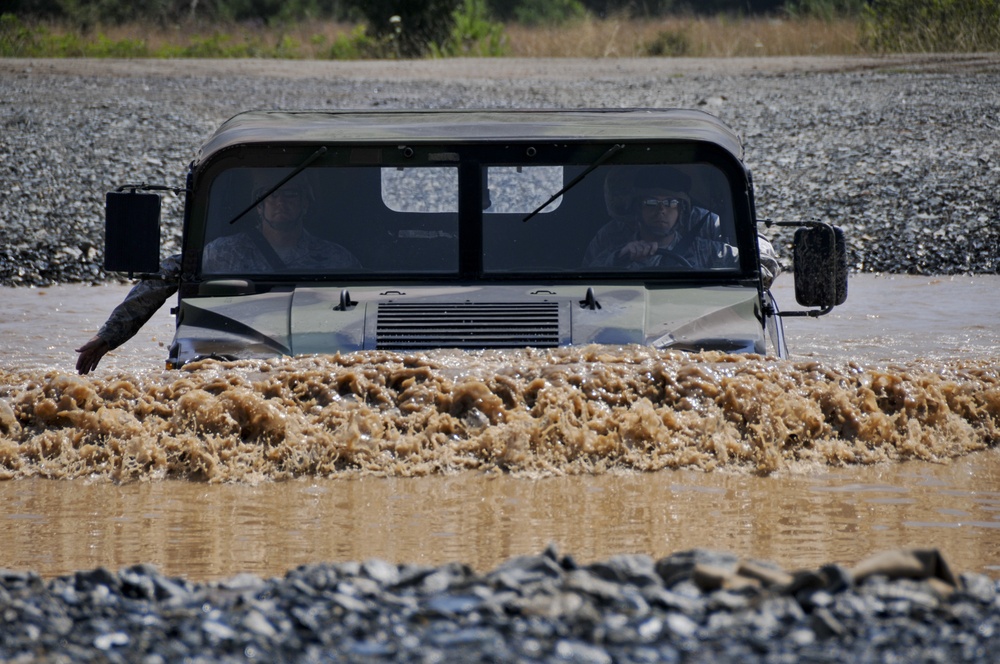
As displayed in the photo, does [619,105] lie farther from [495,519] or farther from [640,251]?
[495,519]

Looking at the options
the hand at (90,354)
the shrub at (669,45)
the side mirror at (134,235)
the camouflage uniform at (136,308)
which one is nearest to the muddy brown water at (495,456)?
the side mirror at (134,235)

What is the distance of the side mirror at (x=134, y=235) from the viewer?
5340 millimetres

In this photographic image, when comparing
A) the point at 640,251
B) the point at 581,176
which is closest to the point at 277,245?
the point at 581,176

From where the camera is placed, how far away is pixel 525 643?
9.85 feet

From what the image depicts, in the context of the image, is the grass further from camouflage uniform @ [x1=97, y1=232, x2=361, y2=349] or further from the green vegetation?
camouflage uniform @ [x1=97, y1=232, x2=361, y2=349]

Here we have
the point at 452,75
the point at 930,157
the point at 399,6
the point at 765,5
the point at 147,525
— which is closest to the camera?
the point at 147,525

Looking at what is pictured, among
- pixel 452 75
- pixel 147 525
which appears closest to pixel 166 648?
pixel 147 525

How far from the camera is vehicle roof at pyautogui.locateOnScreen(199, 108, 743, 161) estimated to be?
548 centimetres

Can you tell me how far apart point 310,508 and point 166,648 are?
1.76 meters

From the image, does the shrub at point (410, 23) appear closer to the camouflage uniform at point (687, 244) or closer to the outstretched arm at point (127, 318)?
the outstretched arm at point (127, 318)

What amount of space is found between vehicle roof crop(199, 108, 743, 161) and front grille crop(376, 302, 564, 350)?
708 millimetres

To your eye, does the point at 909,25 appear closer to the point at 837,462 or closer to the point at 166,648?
the point at 837,462

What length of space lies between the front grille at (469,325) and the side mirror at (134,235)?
919 millimetres

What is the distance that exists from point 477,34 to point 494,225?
78.1 feet
